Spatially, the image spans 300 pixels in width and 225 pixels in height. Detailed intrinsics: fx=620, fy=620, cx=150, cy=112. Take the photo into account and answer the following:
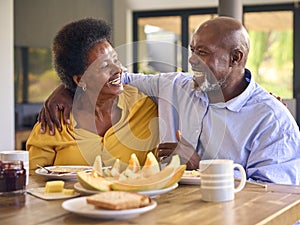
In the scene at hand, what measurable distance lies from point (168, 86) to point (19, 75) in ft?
15.0

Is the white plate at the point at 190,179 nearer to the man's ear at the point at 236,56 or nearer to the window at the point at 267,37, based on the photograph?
the man's ear at the point at 236,56

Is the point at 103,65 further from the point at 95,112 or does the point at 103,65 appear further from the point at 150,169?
the point at 150,169

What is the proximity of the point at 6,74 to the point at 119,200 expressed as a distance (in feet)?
14.1

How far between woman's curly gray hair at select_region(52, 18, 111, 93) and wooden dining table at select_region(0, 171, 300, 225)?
36.8 inches

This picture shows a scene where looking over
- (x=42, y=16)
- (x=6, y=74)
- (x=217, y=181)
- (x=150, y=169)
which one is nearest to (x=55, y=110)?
(x=150, y=169)

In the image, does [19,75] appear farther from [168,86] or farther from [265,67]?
[168,86]

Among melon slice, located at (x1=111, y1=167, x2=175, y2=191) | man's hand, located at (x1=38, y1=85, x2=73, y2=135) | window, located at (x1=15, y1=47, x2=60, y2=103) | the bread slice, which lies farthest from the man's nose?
window, located at (x1=15, y1=47, x2=60, y2=103)

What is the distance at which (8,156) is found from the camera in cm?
202

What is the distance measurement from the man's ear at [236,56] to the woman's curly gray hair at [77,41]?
0.55 m

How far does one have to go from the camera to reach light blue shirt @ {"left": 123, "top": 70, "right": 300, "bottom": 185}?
233 cm

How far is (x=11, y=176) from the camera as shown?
1908mm

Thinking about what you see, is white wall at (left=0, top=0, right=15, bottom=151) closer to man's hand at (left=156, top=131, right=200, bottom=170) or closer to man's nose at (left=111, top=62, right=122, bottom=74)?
man's nose at (left=111, top=62, right=122, bottom=74)

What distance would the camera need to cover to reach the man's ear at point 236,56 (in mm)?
2594

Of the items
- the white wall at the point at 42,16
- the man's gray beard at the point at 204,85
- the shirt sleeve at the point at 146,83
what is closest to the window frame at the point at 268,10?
the white wall at the point at 42,16
